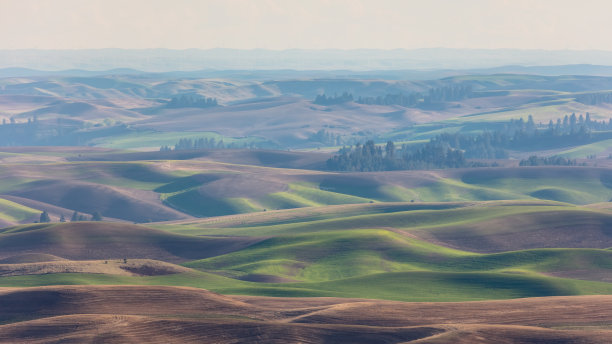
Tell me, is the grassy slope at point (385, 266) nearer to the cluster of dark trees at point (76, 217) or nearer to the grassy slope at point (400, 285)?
the grassy slope at point (400, 285)

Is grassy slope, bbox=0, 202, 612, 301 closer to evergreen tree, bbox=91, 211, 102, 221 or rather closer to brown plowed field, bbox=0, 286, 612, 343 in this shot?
brown plowed field, bbox=0, 286, 612, 343

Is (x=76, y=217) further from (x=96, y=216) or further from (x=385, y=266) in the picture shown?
(x=385, y=266)

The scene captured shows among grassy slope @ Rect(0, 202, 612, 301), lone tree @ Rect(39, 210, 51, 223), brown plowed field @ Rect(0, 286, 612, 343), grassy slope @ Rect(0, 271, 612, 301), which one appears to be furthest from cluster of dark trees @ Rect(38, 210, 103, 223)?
brown plowed field @ Rect(0, 286, 612, 343)

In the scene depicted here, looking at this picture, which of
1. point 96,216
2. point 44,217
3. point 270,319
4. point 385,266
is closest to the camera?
point 270,319

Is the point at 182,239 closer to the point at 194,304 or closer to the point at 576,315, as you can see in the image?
the point at 194,304

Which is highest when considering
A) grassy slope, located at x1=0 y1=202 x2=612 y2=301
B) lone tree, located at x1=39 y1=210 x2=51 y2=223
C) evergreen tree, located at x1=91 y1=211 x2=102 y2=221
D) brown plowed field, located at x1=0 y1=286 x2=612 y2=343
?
brown plowed field, located at x1=0 y1=286 x2=612 y2=343

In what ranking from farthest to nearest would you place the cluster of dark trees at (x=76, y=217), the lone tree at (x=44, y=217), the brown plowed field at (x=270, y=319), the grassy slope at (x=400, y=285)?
the cluster of dark trees at (x=76, y=217) < the lone tree at (x=44, y=217) < the grassy slope at (x=400, y=285) < the brown plowed field at (x=270, y=319)

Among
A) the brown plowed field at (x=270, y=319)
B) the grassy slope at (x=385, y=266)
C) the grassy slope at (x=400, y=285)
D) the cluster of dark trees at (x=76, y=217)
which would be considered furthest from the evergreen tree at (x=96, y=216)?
the brown plowed field at (x=270, y=319)

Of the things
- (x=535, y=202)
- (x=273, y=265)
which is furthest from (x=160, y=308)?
(x=535, y=202)

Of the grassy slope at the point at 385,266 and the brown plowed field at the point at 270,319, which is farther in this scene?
the grassy slope at the point at 385,266

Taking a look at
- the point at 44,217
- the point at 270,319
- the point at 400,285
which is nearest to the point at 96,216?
the point at 44,217

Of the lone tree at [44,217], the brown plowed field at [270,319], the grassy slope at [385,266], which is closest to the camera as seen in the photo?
the brown plowed field at [270,319]

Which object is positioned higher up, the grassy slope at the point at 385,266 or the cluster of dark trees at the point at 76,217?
the grassy slope at the point at 385,266
